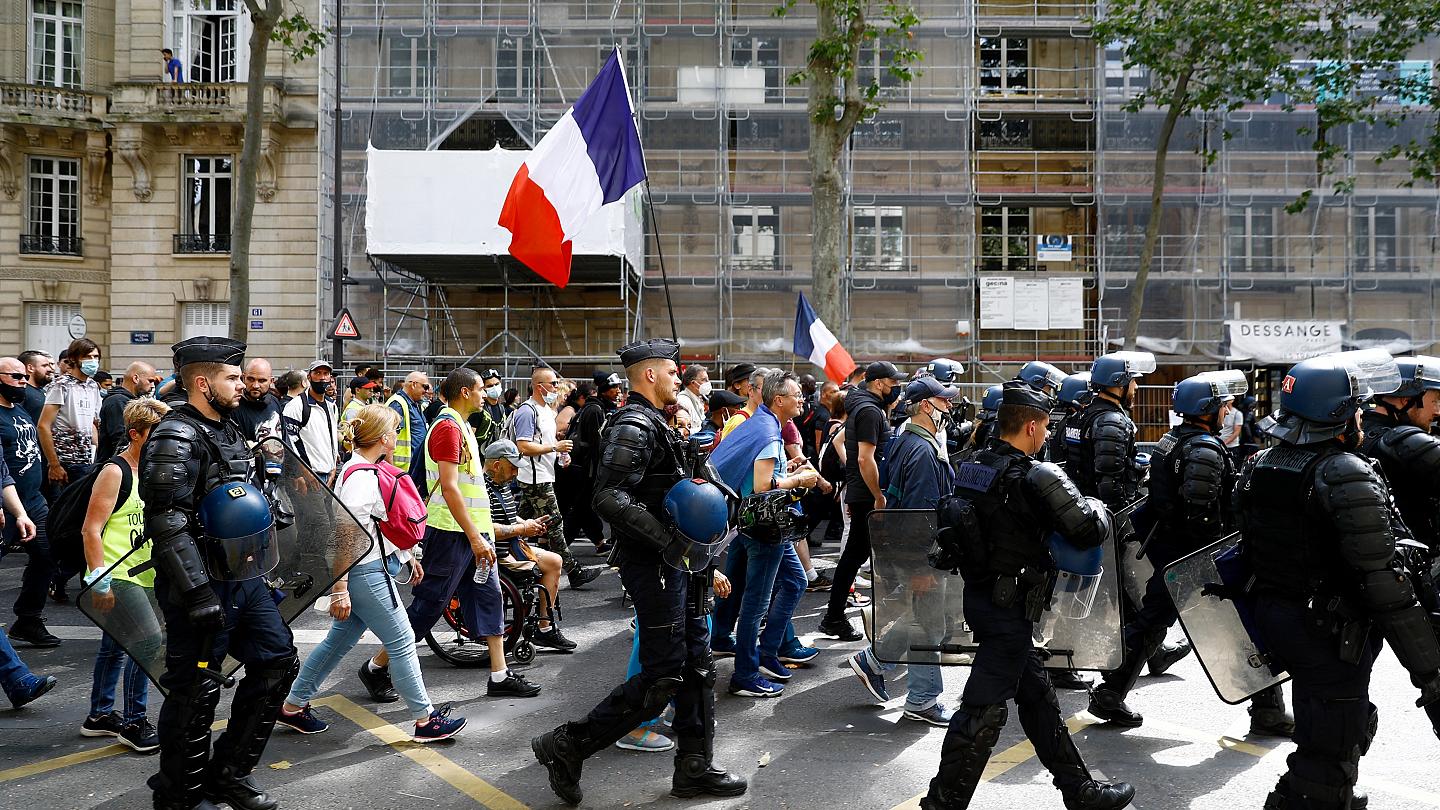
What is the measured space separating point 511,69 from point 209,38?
8.46m

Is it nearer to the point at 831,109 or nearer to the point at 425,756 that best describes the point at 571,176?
the point at 425,756

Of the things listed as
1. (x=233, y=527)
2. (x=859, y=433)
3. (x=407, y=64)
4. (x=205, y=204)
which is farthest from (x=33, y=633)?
(x=205, y=204)

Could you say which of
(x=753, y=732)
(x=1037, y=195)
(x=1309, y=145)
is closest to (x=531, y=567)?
(x=753, y=732)

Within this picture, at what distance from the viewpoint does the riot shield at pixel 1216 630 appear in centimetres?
457

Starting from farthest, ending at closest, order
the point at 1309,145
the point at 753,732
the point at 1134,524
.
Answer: the point at 1309,145 < the point at 1134,524 < the point at 753,732

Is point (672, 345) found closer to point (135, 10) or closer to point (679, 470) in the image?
point (679, 470)

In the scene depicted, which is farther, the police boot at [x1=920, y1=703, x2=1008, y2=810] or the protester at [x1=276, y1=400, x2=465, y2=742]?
the protester at [x1=276, y1=400, x2=465, y2=742]

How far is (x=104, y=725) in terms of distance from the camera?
5504 millimetres

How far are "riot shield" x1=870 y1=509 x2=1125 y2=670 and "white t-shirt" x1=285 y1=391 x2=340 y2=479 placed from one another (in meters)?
5.45

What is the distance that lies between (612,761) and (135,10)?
82.2 feet

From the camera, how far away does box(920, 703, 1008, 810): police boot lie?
4.05m

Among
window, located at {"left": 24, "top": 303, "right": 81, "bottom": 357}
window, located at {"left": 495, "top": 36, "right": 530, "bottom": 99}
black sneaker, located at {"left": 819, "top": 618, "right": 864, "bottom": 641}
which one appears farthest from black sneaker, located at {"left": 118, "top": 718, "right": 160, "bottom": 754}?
window, located at {"left": 24, "top": 303, "right": 81, "bottom": 357}

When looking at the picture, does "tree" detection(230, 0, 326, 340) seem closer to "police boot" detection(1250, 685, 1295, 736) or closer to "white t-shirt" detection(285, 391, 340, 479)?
"white t-shirt" detection(285, 391, 340, 479)

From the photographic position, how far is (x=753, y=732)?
5688mm
